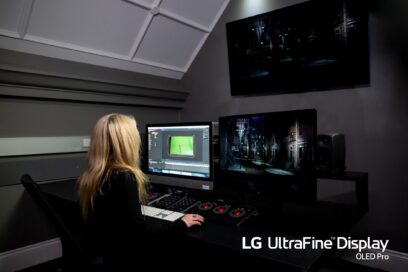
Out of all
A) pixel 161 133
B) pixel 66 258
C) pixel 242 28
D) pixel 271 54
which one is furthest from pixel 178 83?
pixel 66 258

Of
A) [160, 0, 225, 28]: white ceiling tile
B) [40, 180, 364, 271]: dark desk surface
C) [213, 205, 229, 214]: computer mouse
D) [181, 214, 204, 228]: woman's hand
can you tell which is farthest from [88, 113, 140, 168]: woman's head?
[160, 0, 225, 28]: white ceiling tile

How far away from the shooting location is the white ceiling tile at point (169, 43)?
2.96m

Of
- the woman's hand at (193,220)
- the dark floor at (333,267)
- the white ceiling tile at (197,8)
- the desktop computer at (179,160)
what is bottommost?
the dark floor at (333,267)

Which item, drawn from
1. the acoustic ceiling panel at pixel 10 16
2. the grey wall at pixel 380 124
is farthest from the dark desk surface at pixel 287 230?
the acoustic ceiling panel at pixel 10 16

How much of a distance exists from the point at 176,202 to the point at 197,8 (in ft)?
7.23

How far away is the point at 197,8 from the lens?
3027 mm

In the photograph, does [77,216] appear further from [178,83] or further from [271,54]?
[178,83]

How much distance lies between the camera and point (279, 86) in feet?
8.98

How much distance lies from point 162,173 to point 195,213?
1.71 ft

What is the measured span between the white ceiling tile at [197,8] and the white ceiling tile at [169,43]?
11 centimetres

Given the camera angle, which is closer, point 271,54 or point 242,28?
point 271,54

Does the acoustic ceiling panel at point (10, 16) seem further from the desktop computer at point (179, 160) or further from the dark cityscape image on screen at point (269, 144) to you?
the dark cityscape image on screen at point (269, 144)

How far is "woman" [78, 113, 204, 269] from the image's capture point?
1.13 m

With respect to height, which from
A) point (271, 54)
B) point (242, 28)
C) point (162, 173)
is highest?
point (242, 28)
